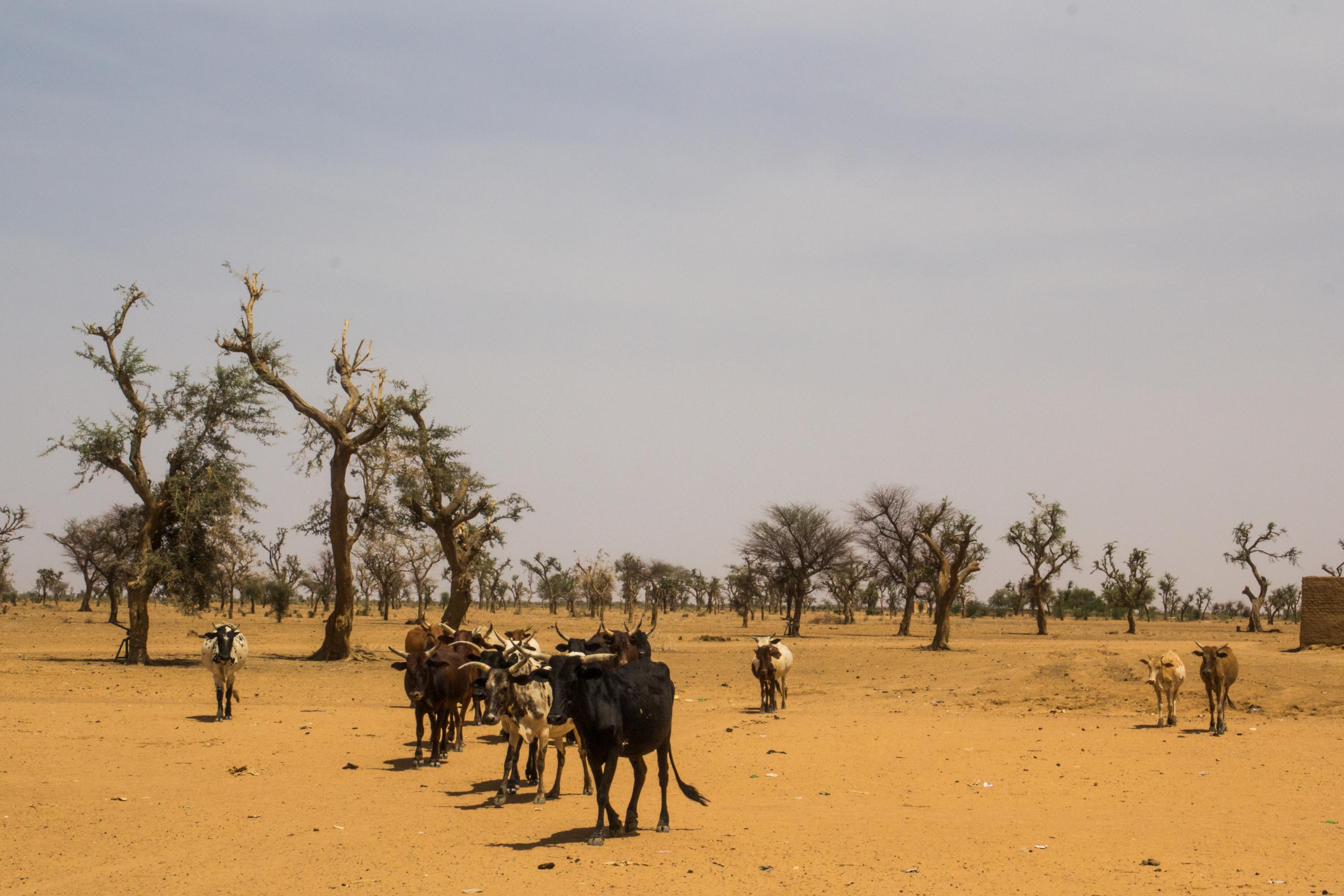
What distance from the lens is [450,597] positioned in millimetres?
33062

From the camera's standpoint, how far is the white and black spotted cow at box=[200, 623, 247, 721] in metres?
18.2

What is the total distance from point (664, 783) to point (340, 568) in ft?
77.2

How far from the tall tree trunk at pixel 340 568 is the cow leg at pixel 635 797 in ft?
74.2

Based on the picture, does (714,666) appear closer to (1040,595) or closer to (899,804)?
(899,804)

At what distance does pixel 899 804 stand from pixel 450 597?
23.5 metres

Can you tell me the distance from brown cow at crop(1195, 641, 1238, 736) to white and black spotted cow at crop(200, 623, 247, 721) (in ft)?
56.4

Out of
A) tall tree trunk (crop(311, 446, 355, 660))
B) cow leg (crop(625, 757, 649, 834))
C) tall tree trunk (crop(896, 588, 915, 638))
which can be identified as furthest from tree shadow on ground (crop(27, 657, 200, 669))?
tall tree trunk (crop(896, 588, 915, 638))

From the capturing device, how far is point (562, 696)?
9.36 meters

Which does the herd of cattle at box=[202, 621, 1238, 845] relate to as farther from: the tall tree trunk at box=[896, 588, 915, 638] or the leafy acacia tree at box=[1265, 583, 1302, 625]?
the leafy acacia tree at box=[1265, 583, 1302, 625]

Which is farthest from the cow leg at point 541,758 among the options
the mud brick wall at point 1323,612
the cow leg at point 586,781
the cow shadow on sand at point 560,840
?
the mud brick wall at point 1323,612

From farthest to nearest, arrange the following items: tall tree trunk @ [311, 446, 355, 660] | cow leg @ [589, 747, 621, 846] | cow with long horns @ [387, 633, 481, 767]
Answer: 1. tall tree trunk @ [311, 446, 355, 660]
2. cow with long horns @ [387, 633, 481, 767]
3. cow leg @ [589, 747, 621, 846]

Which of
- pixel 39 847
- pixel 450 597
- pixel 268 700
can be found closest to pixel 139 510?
pixel 450 597

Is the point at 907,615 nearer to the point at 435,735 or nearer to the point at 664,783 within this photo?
the point at 435,735

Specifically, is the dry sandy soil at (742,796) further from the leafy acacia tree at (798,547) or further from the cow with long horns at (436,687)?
the leafy acacia tree at (798,547)
